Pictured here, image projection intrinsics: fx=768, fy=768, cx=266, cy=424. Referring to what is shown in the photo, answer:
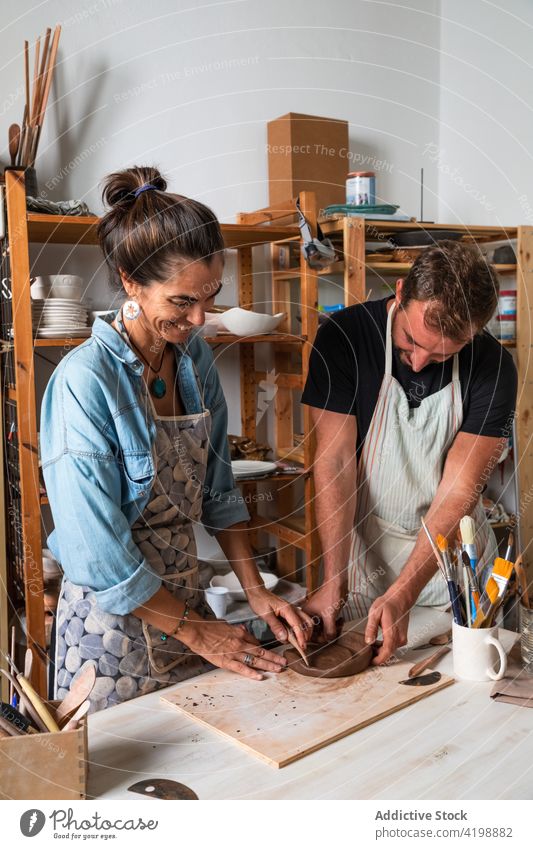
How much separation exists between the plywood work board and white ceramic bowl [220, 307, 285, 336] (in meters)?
A: 1.31

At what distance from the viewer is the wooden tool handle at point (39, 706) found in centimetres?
95

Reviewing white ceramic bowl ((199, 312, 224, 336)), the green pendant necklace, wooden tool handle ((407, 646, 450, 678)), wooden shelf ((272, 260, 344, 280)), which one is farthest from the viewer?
wooden shelf ((272, 260, 344, 280))

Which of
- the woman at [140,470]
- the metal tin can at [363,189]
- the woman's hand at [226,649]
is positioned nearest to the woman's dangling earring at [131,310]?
the woman at [140,470]

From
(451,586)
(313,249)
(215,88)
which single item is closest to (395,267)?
(313,249)

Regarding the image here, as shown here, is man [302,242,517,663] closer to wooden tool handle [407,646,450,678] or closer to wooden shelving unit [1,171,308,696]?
wooden tool handle [407,646,450,678]

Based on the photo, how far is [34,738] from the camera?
88cm

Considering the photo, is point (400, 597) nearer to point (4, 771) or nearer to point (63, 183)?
point (4, 771)

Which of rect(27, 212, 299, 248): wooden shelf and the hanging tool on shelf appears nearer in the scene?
A: rect(27, 212, 299, 248): wooden shelf

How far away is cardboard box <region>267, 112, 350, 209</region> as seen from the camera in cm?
260

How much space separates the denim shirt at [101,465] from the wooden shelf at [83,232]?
888 mm

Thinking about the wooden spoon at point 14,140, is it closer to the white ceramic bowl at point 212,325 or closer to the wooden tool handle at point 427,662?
the white ceramic bowl at point 212,325

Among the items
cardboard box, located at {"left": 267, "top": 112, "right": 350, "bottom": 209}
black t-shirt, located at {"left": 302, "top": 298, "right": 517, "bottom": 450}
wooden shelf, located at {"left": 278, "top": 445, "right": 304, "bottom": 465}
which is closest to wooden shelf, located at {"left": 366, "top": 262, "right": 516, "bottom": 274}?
cardboard box, located at {"left": 267, "top": 112, "right": 350, "bottom": 209}

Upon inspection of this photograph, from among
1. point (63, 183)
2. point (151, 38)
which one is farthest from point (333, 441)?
point (151, 38)

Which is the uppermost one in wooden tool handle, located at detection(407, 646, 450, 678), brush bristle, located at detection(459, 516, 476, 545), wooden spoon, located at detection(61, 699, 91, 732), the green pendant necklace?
the green pendant necklace
